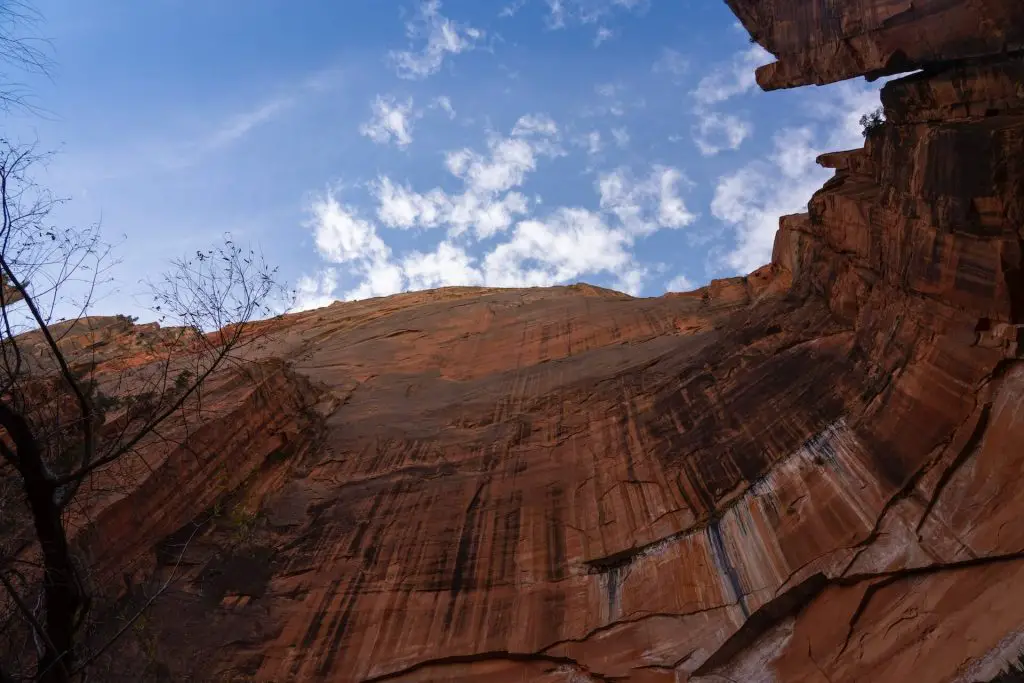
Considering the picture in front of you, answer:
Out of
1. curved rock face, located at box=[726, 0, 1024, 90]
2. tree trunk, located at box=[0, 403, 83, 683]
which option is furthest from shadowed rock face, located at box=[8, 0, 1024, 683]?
tree trunk, located at box=[0, 403, 83, 683]

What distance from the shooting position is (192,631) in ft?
46.5

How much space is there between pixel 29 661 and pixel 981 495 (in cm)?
1420

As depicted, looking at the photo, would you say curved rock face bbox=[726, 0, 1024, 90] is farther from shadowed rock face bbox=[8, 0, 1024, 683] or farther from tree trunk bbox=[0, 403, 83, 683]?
tree trunk bbox=[0, 403, 83, 683]

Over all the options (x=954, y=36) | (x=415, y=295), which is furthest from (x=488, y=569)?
(x=415, y=295)

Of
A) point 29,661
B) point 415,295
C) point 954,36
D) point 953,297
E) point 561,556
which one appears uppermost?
point 415,295

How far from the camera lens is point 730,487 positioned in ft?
46.1

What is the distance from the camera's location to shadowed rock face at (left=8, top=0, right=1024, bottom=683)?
11094mm

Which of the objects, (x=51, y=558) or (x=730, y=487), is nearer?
(x=51, y=558)

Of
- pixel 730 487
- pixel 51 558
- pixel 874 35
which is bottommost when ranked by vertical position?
pixel 51 558

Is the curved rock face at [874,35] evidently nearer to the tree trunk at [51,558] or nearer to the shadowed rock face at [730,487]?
the shadowed rock face at [730,487]

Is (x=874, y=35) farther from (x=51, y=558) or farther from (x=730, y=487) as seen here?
(x=51, y=558)

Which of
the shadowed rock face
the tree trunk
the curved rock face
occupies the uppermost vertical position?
the curved rock face

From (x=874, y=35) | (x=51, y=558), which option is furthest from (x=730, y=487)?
(x=51, y=558)

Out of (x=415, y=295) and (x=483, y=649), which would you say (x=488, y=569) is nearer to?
(x=483, y=649)
